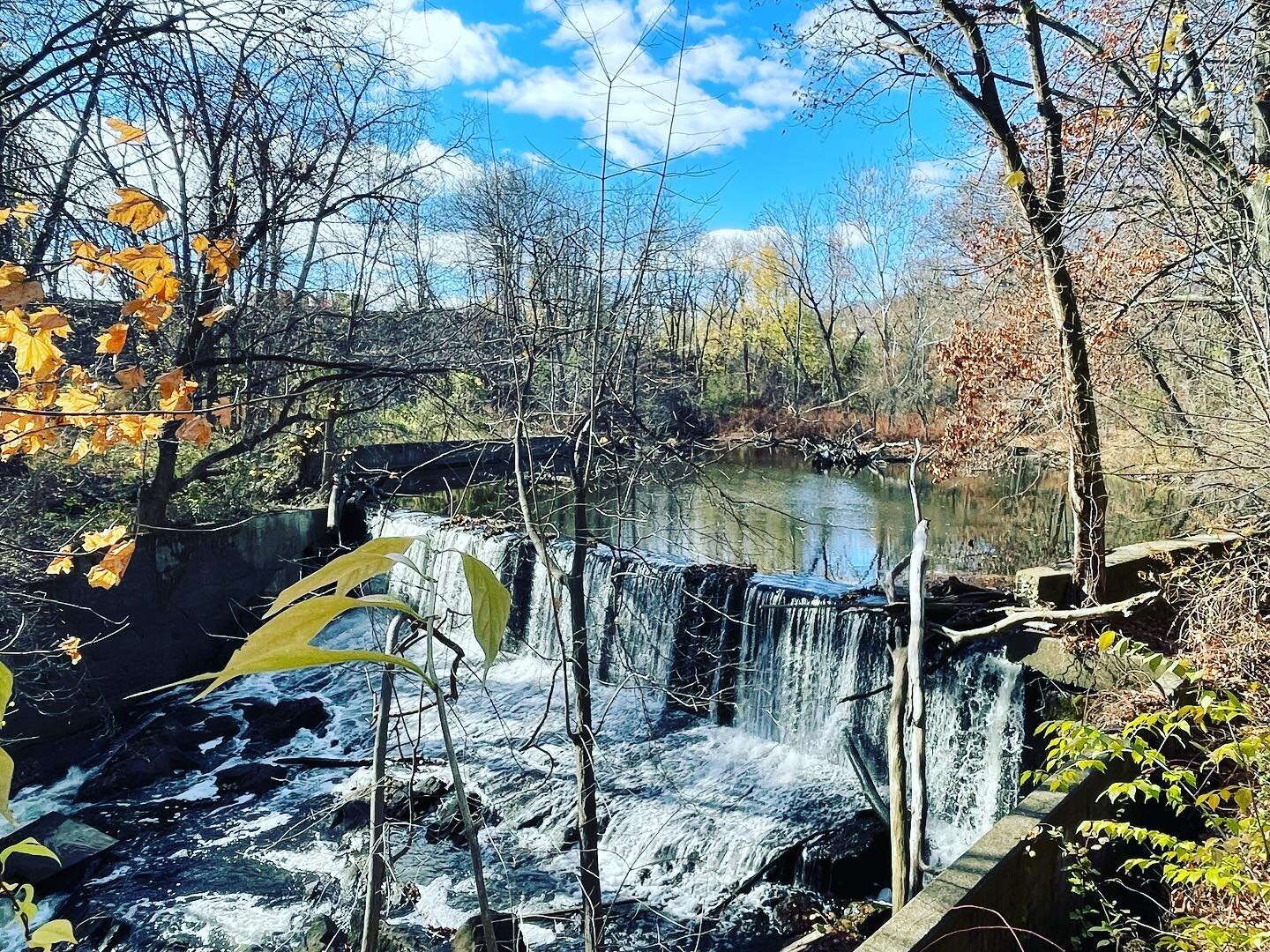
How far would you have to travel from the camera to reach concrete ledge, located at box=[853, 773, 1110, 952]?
10.6ft

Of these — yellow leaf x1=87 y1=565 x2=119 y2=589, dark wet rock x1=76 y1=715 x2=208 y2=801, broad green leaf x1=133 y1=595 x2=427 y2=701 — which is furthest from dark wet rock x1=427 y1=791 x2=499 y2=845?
broad green leaf x1=133 y1=595 x2=427 y2=701

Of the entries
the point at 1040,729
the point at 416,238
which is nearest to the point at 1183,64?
the point at 1040,729

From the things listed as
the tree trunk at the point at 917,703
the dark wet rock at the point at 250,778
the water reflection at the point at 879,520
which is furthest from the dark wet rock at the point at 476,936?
the water reflection at the point at 879,520

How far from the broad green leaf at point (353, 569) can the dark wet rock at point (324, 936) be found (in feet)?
18.8

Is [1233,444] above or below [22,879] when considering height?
above

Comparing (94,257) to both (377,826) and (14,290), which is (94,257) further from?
(377,826)

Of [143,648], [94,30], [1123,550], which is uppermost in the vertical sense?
[94,30]

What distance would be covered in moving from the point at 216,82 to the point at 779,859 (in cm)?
610

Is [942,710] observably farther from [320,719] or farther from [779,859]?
[320,719]

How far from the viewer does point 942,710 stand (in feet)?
22.9

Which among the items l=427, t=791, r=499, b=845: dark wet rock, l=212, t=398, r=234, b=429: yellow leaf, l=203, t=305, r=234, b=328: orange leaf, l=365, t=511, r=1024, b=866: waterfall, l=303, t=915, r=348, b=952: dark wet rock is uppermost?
l=203, t=305, r=234, b=328: orange leaf

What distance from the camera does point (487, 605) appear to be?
583mm

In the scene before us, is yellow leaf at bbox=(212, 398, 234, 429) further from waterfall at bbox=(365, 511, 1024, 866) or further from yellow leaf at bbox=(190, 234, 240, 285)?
waterfall at bbox=(365, 511, 1024, 866)

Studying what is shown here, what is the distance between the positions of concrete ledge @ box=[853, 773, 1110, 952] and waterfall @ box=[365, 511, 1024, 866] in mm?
1246
